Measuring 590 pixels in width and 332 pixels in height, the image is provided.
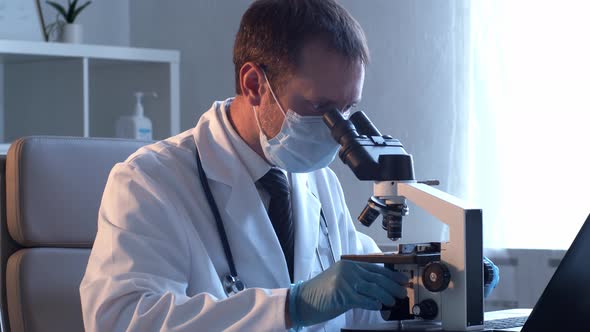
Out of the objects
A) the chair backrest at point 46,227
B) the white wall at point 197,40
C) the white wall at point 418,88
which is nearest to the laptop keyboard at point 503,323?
the chair backrest at point 46,227

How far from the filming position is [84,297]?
1457 mm

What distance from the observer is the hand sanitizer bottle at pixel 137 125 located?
316cm

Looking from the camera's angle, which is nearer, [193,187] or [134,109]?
[193,187]

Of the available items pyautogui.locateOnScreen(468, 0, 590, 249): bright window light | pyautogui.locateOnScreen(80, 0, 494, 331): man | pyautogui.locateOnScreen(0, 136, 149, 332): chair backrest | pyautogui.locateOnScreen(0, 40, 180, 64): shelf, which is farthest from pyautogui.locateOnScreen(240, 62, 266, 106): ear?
pyautogui.locateOnScreen(0, 40, 180, 64): shelf

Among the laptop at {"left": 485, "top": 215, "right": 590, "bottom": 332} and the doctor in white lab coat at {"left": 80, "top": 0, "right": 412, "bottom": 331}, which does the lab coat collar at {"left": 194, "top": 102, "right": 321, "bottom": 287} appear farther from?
the laptop at {"left": 485, "top": 215, "right": 590, "bottom": 332}

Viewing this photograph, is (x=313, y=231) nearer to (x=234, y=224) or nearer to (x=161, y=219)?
(x=234, y=224)

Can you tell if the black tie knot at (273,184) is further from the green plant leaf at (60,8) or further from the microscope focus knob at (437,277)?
the green plant leaf at (60,8)

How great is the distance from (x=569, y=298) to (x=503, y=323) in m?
0.25

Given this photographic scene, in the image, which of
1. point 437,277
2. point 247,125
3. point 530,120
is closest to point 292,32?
point 247,125

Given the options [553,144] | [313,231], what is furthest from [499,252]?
[313,231]

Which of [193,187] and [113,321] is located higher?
[193,187]

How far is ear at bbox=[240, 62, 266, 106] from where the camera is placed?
164 cm

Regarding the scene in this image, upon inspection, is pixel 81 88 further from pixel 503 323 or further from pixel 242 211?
pixel 503 323

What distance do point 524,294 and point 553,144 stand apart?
41 centimetres
